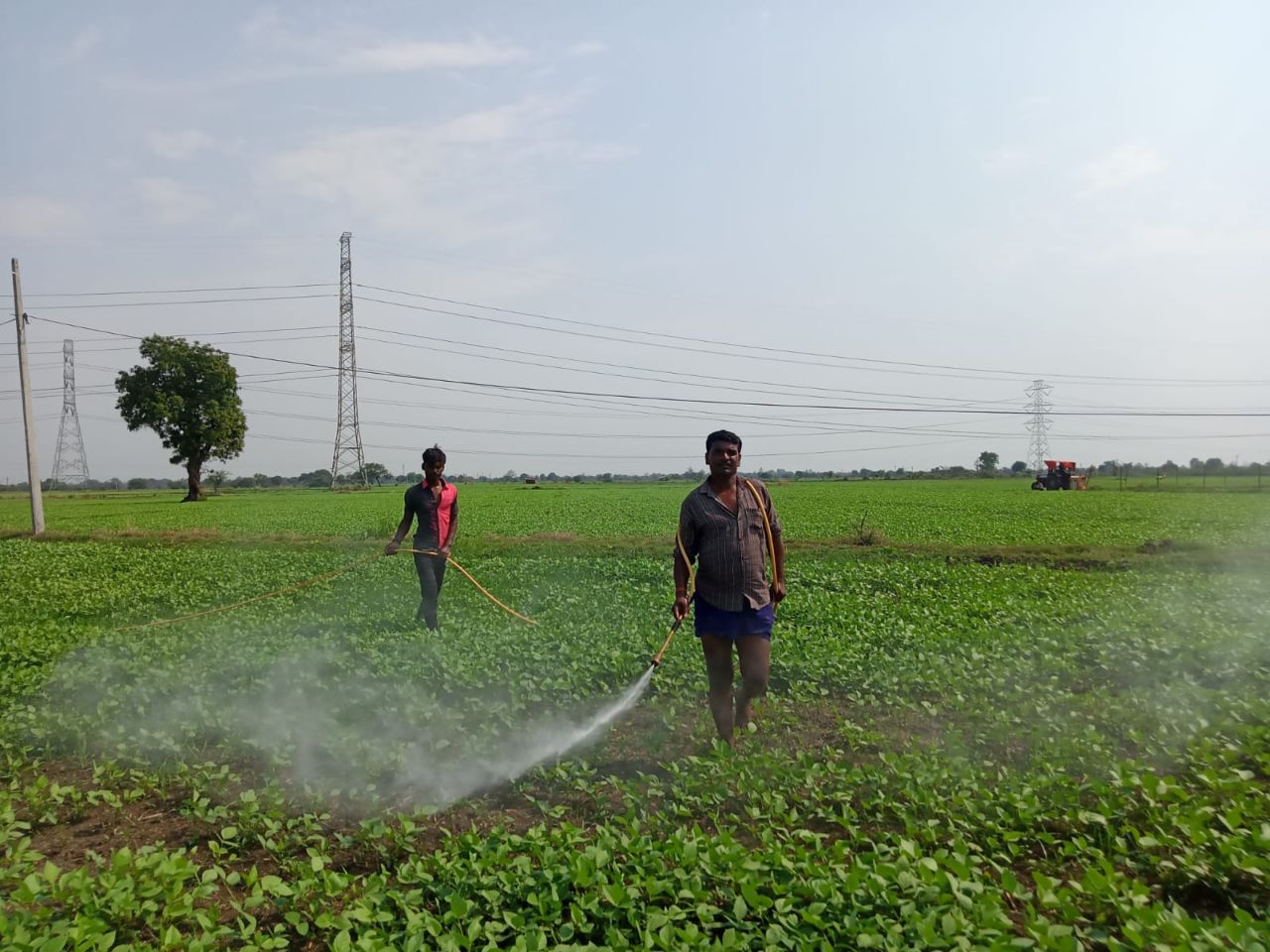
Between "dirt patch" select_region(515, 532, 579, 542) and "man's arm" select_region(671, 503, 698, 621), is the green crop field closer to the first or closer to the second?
"man's arm" select_region(671, 503, 698, 621)

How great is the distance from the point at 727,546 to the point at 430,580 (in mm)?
5177

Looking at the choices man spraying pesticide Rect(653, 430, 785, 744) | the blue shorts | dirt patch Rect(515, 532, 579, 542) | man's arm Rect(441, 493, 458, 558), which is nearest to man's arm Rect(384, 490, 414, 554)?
man's arm Rect(441, 493, 458, 558)

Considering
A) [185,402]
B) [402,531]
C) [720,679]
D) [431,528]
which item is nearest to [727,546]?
[720,679]

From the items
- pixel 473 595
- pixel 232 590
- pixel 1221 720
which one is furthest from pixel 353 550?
pixel 1221 720

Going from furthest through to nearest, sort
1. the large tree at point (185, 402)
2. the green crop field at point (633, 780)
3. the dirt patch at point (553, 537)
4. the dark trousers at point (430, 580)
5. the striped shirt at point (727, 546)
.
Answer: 1. the large tree at point (185, 402)
2. the dirt patch at point (553, 537)
3. the dark trousers at point (430, 580)
4. the striped shirt at point (727, 546)
5. the green crop field at point (633, 780)

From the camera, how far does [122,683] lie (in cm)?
801

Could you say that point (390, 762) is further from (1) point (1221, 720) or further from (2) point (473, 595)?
(2) point (473, 595)

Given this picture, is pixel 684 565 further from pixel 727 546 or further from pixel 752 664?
pixel 752 664

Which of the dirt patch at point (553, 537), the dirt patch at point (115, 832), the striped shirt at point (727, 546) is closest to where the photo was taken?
the dirt patch at point (115, 832)

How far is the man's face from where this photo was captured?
5.89m

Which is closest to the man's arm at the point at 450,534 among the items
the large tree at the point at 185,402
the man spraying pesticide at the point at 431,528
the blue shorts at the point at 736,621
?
the man spraying pesticide at the point at 431,528

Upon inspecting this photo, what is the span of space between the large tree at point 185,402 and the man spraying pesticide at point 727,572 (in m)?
63.8

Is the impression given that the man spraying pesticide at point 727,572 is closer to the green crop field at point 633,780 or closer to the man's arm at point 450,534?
the green crop field at point 633,780

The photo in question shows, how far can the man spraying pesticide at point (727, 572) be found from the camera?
5906mm
